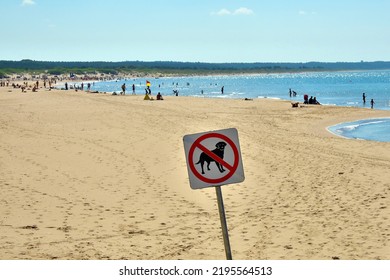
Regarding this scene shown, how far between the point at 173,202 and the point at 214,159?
7744 millimetres

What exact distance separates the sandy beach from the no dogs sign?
3.82 meters

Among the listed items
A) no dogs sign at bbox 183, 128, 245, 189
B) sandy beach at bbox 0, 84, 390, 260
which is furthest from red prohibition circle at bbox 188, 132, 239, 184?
sandy beach at bbox 0, 84, 390, 260

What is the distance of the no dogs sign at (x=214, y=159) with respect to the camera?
5.33m

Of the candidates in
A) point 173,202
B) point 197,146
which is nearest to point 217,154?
point 197,146

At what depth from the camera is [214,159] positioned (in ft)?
17.5

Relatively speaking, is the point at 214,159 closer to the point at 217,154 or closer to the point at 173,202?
the point at 217,154

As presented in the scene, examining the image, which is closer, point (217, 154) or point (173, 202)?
point (217, 154)

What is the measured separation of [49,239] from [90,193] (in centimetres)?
398

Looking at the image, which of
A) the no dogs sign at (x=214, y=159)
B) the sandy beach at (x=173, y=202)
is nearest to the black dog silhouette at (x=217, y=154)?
the no dogs sign at (x=214, y=159)

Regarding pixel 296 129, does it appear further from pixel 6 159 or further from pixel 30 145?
pixel 6 159

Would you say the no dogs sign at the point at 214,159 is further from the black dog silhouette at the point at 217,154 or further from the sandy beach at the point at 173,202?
the sandy beach at the point at 173,202

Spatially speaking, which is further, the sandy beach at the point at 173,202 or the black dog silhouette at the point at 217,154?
the sandy beach at the point at 173,202

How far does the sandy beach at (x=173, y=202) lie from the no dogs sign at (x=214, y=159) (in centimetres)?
382
